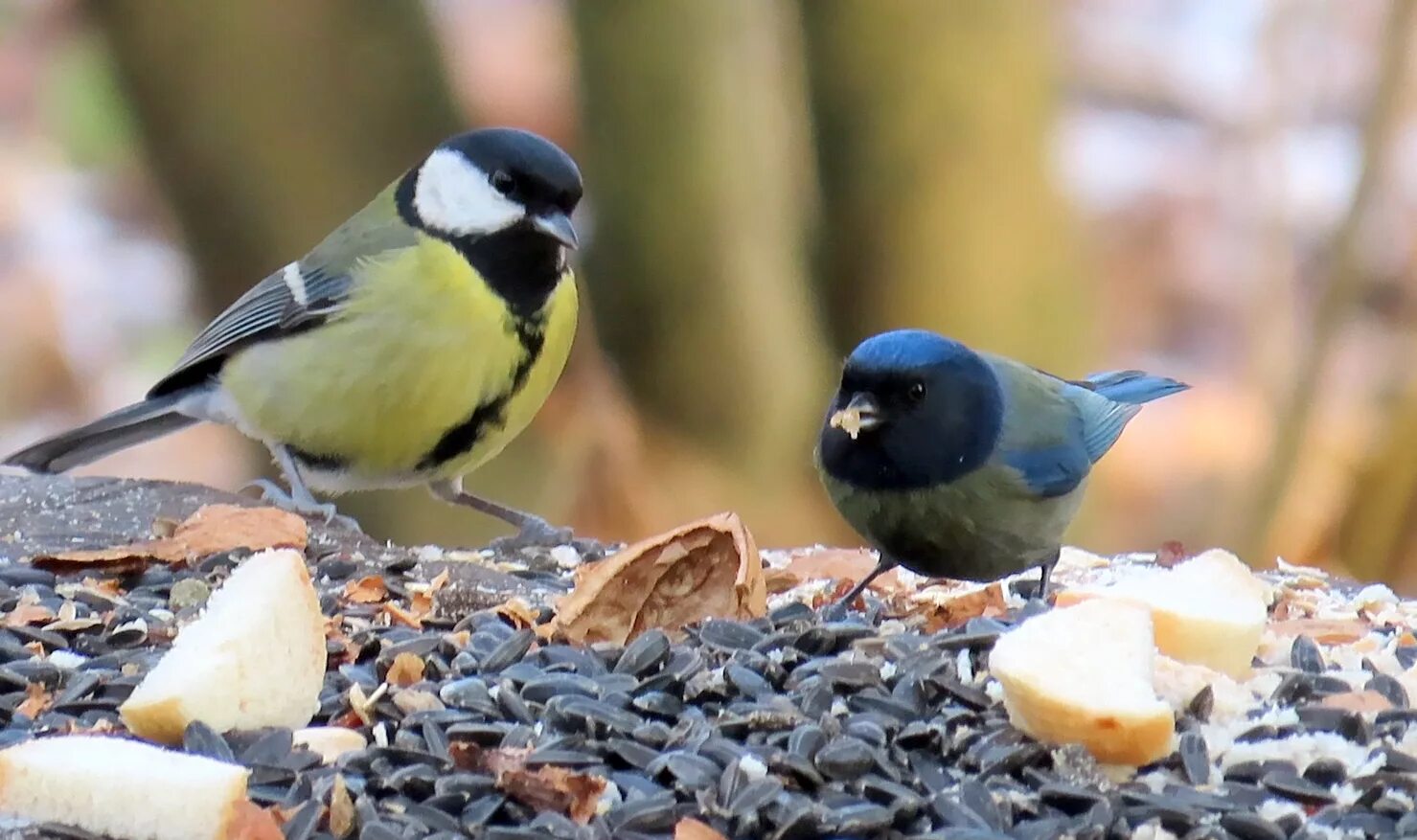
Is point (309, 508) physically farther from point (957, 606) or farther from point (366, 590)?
point (957, 606)

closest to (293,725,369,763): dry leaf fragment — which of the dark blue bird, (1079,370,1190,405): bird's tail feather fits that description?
the dark blue bird

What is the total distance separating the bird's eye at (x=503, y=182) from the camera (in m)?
2.12

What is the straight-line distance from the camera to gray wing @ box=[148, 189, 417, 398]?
7.34ft

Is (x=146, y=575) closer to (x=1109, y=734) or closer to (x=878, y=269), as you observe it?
(x=1109, y=734)

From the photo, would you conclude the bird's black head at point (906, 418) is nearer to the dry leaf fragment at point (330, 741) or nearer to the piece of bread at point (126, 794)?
the dry leaf fragment at point (330, 741)

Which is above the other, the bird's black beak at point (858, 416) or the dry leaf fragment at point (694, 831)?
the bird's black beak at point (858, 416)

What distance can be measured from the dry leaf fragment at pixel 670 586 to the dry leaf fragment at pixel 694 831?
1.32 ft

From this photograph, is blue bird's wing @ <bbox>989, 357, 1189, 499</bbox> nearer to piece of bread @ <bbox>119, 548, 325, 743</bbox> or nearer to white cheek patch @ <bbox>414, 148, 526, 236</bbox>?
white cheek patch @ <bbox>414, 148, 526, 236</bbox>

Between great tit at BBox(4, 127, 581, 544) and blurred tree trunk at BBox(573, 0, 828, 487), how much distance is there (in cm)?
66

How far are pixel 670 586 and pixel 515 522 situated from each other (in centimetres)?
79

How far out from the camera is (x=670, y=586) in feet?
5.19

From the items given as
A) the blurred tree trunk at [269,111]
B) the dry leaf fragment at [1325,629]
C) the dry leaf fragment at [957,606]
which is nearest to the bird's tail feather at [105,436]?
the blurred tree trunk at [269,111]

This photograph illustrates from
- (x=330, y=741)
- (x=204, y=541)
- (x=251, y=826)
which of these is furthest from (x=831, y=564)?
(x=251, y=826)

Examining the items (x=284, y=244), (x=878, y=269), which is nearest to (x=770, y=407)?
(x=878, y=269)
